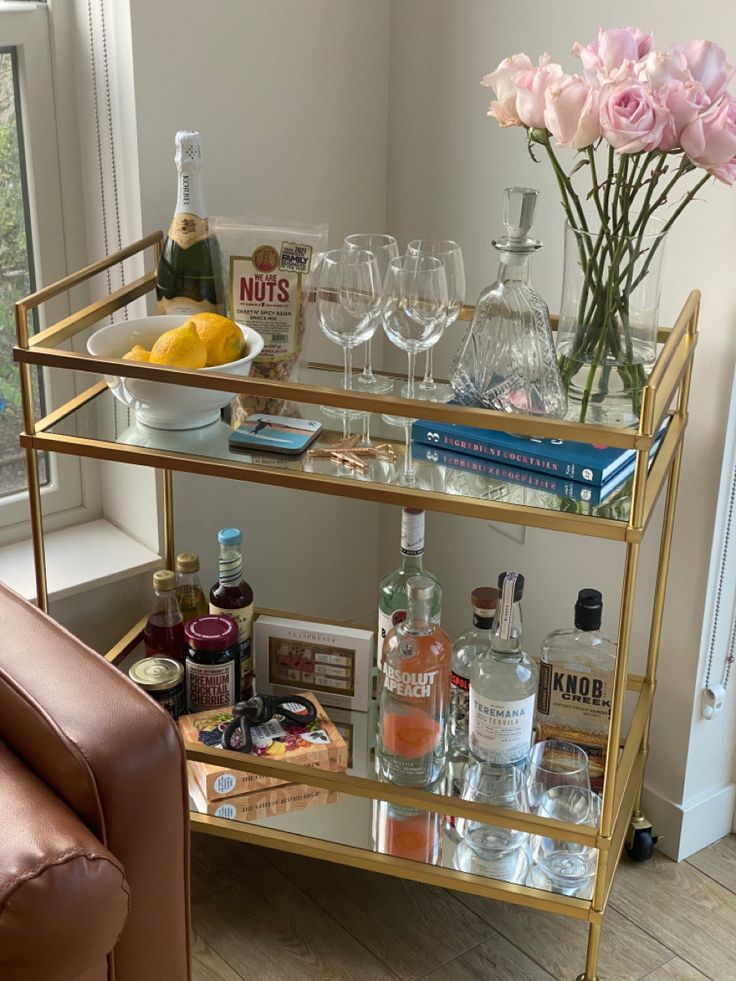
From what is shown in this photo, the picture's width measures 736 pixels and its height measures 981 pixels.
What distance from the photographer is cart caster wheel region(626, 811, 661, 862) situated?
183 centimetres

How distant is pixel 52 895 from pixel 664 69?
3.16ft

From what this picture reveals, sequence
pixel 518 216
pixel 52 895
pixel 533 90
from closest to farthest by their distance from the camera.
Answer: pixel 52 895 < pixel 533 90 < pixel 518 216

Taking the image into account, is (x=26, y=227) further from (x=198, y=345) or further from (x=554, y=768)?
(x=554, y=768)

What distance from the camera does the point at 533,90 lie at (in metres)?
1.29

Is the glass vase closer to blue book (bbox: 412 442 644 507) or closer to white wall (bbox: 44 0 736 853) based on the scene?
blue book (bbox: 412 442 644 507)

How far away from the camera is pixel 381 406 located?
1348 millimetres

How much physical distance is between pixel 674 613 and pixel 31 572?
3.13 feet

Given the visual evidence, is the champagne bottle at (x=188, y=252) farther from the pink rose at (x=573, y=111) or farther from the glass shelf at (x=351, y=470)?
the pink rose at (x=573, y=111)

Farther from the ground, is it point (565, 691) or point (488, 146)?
point (488, 146)

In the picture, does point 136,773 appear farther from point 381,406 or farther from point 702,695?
point 702,695

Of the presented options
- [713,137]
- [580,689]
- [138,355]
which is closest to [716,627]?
[580,689]

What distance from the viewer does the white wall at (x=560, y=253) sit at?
158 centimetres

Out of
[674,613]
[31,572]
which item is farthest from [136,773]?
[674,613]

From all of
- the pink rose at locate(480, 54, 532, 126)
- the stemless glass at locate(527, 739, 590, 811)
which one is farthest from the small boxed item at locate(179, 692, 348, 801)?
the pink rose at locate(480, 54, 532, 126)
